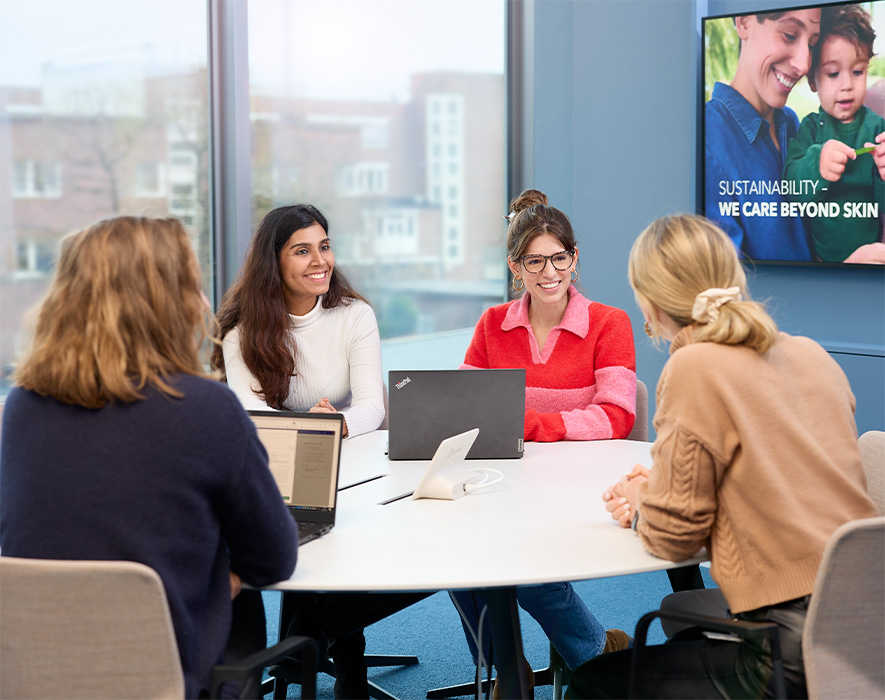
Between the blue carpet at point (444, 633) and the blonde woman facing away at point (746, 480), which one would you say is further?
the blue carpet at point (444, 633)

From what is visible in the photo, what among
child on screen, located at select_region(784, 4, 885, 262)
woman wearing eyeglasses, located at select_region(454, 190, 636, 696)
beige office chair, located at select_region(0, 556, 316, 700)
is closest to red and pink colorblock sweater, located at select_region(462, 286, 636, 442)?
woman wearing eyeglasses, located at select_region(454, 190, 636, 696)

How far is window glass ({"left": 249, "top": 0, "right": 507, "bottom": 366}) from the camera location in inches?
172

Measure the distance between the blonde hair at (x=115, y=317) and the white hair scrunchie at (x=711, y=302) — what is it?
922 millimetres

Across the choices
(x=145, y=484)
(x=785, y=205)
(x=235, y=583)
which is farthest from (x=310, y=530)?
(x=785, y=205)

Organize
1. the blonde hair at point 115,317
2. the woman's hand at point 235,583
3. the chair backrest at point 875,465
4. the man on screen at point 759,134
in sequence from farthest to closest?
the man on screen at point 759,134, the chair backrest at point 875,465, the woman's hand at point 235,583, the blonde hair at point 115,317

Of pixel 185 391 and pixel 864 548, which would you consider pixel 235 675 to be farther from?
pixel 864 548

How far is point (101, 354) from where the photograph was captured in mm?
1501

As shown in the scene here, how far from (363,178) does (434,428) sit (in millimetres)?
2544

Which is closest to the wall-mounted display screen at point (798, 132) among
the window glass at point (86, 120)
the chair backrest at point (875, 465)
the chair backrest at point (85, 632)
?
the chair backrest at point (875, 465)

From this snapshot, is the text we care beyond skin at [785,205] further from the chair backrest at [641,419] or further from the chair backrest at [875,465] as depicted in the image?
the chair backrest at [875,465]

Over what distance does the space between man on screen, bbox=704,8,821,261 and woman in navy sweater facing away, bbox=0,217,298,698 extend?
3.29 metres

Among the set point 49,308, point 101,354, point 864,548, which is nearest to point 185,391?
point 101,354

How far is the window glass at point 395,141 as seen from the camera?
4363 mm

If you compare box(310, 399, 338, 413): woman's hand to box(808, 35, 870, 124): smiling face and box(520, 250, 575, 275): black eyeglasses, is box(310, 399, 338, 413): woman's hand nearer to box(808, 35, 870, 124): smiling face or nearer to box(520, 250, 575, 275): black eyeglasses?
box(520, 250, 575, 275): black eyeglasses
